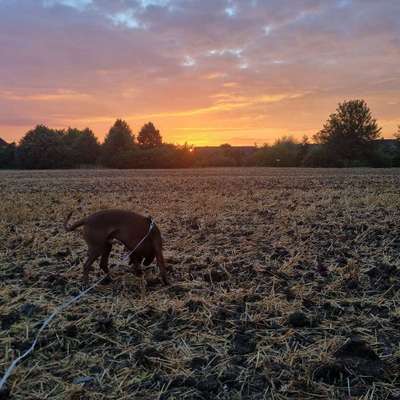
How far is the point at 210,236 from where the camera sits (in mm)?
7902

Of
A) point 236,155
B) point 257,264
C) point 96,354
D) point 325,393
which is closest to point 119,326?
point 96,354

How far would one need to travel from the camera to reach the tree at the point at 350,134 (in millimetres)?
70375

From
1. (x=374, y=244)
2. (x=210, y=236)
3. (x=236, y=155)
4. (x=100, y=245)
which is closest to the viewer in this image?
(x=100, y=245)

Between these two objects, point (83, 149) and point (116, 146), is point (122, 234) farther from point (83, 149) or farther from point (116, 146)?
point (83, 149)

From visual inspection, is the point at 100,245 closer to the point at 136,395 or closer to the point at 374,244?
the point at 136,395

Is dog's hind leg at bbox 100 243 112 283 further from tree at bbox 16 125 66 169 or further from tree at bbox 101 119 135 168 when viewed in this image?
tree at bbox 16 125 66 169

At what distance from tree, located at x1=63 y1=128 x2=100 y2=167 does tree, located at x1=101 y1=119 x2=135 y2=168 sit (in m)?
1.62

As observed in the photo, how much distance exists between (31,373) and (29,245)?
A: 14.7 ft

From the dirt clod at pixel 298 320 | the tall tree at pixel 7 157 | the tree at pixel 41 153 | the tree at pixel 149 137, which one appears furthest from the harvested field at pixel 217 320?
the tree at pixel 149 137

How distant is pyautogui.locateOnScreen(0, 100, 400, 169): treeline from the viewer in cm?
6272

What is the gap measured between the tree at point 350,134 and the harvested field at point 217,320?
64984 millimetres

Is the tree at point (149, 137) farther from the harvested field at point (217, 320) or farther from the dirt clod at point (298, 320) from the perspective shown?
the dirt clod at point (298, 320)

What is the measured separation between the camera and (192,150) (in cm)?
6512

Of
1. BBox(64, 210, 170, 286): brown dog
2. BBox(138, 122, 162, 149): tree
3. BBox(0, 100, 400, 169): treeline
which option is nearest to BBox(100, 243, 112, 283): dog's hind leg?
BBox(64, 210, 170, 286): brown dog
